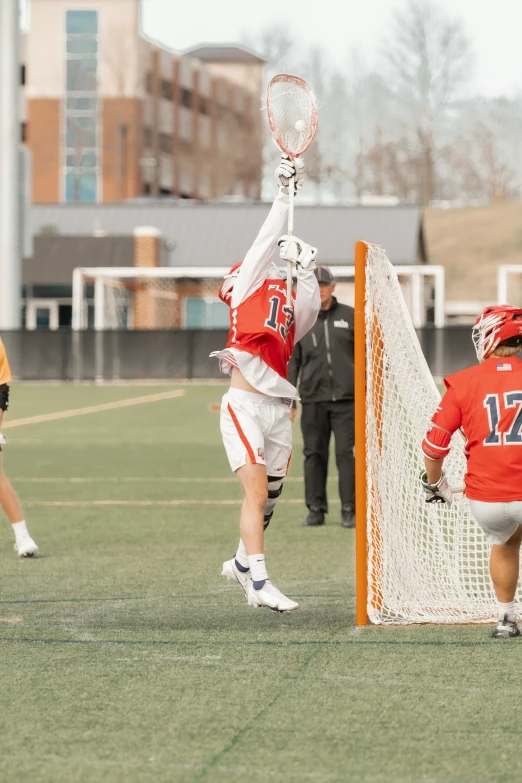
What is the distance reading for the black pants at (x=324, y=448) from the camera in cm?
1048

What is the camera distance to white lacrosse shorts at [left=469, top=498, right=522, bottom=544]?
18.9ft

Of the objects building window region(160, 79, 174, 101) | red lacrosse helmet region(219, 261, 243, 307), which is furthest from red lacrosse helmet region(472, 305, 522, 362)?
building window region(160, 79, 174, 101)

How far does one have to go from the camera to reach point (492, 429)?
5801 millimetres

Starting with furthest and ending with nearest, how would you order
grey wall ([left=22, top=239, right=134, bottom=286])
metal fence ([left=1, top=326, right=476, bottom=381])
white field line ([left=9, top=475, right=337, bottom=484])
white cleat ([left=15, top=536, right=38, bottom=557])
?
grey wall ([left=22, top=239, right=134, bottom=286])
metal fence ([left=1, top=326, right=476, bottom=381])
white field line ([left=9, top=475, right=337, bottom=484])
white cleat ([left=15, top=536, right=38, bottom=557])

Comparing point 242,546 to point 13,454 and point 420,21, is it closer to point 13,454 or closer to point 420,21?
point 13,454

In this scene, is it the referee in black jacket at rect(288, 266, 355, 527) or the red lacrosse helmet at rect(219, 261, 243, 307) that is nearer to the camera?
the red lacrosse helmet at rect(219, 261, 243, 307)

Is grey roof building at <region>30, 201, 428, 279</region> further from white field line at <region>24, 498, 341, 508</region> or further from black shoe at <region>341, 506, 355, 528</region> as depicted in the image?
black shoe at <region>341, 506, 355, 528</region>

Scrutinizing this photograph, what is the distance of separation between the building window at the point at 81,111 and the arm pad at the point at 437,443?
70489mm

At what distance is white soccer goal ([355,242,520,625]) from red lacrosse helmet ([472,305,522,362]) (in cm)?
76

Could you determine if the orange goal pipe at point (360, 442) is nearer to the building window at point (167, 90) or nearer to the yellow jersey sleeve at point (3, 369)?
the yellow jersey sleeve at point (3, 369)

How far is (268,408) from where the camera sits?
6582 millimetres

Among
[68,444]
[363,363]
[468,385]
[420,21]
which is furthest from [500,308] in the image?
[420,21]

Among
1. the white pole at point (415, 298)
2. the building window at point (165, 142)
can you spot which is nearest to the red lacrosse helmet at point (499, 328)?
the white pole at point (415, 298)

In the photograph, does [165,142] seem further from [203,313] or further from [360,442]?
[360,442]
